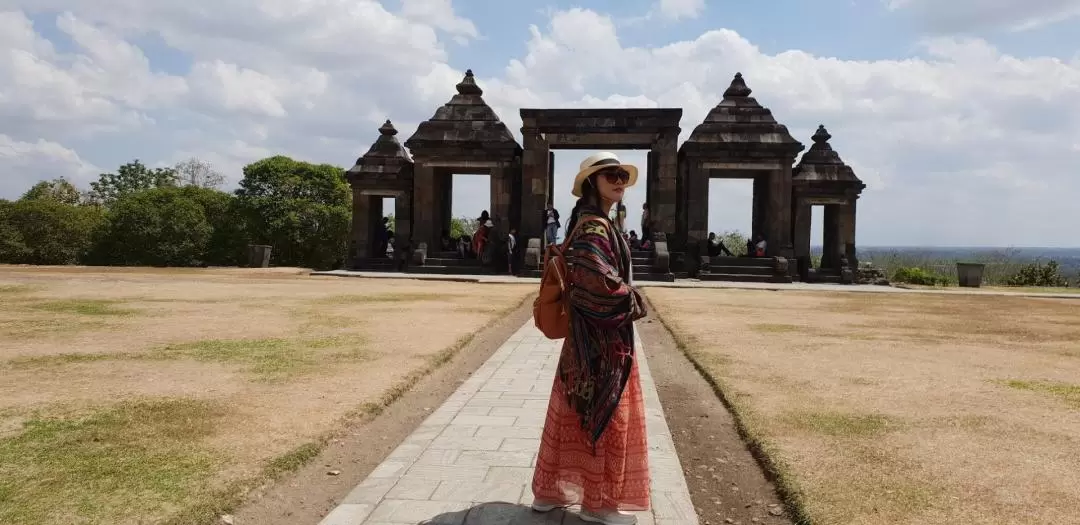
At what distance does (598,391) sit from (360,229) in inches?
996

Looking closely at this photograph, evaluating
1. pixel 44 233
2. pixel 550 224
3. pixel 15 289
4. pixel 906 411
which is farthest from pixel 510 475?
pixel 44 233

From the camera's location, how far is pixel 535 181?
948 inches

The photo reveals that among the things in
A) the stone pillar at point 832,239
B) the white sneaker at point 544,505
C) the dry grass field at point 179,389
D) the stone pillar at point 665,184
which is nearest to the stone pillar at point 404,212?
the stone pillar at point 665,184

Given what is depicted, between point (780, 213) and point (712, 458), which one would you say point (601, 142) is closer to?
point (780, 213)

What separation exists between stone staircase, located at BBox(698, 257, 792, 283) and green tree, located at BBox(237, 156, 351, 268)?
23978 mm

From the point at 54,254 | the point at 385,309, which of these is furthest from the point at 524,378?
the point at 54,254

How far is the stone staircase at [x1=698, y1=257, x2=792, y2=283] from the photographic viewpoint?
2281 cm

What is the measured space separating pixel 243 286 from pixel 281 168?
25870mm

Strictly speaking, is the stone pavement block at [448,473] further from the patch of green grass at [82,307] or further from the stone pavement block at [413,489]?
the patch of green grass at [82,307]

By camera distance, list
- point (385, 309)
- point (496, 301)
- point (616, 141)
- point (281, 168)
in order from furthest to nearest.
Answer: point (281, 168)
point (616, 141)
point (496, 301)
point (385, 309)

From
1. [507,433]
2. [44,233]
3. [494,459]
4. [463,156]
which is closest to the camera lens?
[494,459]

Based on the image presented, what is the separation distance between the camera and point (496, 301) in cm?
1423

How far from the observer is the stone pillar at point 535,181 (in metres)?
24.0

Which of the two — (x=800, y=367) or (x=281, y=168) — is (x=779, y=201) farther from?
(x=281, y=168)
